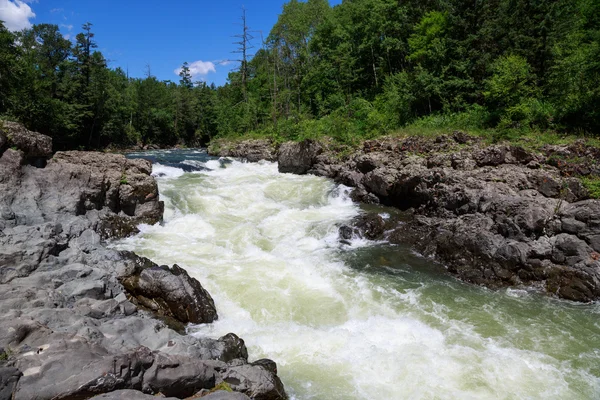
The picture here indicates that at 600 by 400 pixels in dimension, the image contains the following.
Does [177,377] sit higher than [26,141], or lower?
lower

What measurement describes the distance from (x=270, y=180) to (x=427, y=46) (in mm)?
15916

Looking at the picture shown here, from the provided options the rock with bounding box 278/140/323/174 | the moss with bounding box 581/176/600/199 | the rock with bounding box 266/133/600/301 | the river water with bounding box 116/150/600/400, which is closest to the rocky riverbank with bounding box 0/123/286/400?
the river water with bounding box 116/150/600/400

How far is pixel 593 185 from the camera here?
1284cm

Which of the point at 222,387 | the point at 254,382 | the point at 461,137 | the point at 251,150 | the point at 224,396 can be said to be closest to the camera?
the point at 224,396

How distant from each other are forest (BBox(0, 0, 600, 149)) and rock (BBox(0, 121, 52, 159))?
17659 millimetres

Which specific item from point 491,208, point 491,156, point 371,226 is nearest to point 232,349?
point 371,226

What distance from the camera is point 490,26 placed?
22828 millimetres

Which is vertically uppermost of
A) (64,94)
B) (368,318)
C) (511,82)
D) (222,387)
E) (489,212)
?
(64,94)

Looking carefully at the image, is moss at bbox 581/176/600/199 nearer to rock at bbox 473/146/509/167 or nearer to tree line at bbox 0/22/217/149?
rock at bbox 473/146/509/167

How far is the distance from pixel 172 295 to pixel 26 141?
30.5 ft

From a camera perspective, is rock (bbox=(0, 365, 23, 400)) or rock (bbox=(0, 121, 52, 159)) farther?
rock (bbox=(0, 121, 52, 159))

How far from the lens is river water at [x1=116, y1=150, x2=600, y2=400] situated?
694 cm

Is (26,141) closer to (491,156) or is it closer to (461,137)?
(491,156)

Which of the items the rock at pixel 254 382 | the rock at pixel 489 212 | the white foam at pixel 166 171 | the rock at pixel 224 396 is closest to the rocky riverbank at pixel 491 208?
the rock at pixel 489 212
